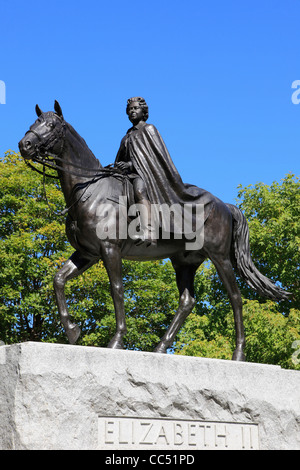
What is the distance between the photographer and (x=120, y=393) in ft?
23.9

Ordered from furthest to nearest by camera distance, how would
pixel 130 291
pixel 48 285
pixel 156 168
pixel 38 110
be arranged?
pixel 130 291
pixel 48 285
pixel 156 168
pixel 38 110

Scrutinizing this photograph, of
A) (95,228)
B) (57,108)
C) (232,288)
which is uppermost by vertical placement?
(57,108)

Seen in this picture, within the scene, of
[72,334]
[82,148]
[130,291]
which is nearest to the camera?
[72,334]

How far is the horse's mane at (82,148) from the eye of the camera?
8.65 meters

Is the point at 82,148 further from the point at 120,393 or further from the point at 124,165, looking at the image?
the point at 120,393

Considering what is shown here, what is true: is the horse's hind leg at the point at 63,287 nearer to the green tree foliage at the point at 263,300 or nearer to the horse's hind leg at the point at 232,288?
the horse's hind leg at the point at 232,288

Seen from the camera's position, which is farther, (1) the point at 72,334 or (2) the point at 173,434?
(1) the point at 72,334

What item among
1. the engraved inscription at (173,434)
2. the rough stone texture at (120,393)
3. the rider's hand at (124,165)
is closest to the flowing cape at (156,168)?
the rider's hand at (124,165)

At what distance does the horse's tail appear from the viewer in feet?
32.2

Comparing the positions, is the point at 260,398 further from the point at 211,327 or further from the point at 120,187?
the point at 211,327

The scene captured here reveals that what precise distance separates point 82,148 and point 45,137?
2.01ft

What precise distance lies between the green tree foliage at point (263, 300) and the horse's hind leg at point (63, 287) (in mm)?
13449

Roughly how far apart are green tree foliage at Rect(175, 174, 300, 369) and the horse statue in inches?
478

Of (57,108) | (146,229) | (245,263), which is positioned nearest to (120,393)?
(146,229)
